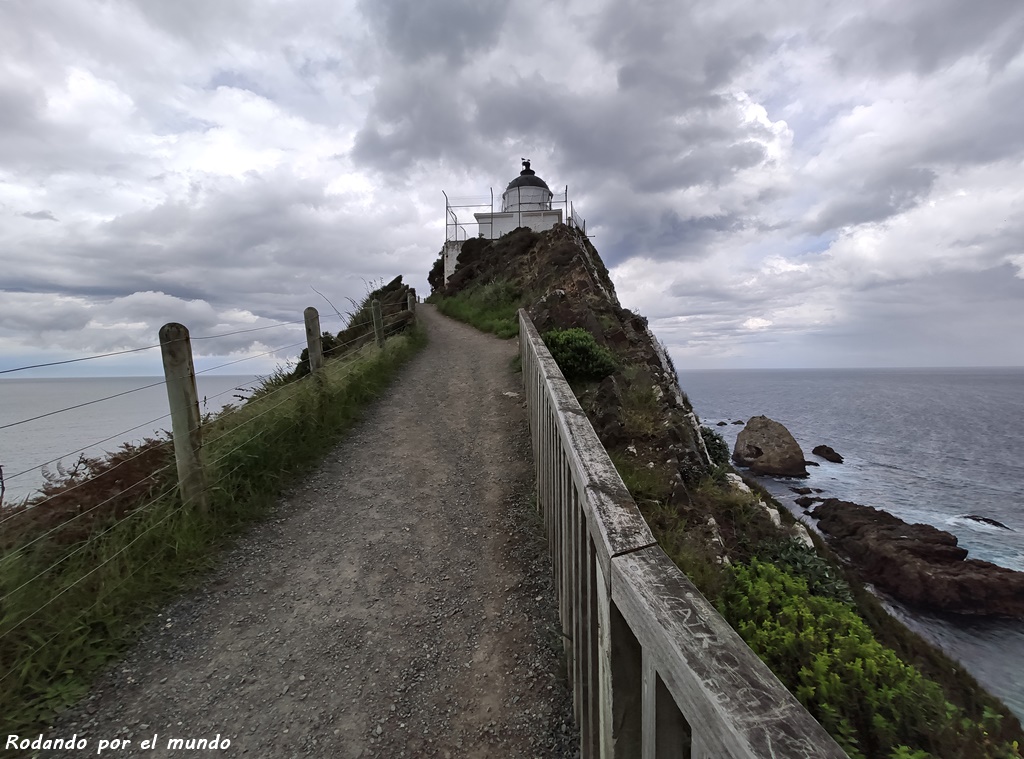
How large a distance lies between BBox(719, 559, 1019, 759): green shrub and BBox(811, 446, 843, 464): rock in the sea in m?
37.2

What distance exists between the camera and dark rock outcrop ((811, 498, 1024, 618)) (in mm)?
14812

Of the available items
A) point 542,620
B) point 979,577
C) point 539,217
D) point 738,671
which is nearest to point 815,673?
point 542,620

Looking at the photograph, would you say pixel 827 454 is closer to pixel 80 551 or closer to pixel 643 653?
pixel 643 653

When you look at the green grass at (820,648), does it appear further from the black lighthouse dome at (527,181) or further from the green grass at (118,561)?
the black lighthouse dome at (527,181)

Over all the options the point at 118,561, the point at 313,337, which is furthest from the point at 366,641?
the point at 313,337

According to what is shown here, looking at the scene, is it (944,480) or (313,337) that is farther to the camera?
(944,480)

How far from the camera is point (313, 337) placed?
23.9 feet

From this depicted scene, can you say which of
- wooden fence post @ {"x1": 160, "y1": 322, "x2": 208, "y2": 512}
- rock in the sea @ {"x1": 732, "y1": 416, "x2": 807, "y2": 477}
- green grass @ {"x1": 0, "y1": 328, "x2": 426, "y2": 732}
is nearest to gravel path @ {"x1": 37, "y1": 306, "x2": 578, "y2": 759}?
green grass @ {"x1": 0, "y1": 328, "x2": 426, "y2": 732}

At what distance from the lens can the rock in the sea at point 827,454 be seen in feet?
114

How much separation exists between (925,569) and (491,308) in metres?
16.5

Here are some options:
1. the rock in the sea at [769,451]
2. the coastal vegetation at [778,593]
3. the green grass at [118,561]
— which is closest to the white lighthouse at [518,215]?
the rock in the sea at [769,451]

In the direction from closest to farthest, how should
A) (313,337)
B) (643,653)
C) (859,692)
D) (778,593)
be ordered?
(643,653)
(859,692)
(778,593)
(313,337)

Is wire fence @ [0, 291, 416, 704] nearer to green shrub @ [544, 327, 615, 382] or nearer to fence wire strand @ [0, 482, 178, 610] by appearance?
fence wire strand @ [0, 482, 178, 610]

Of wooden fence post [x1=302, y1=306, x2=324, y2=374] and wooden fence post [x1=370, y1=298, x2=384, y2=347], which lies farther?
wooden fence post [x1=370, y1=298, x2=384, y2=347]
